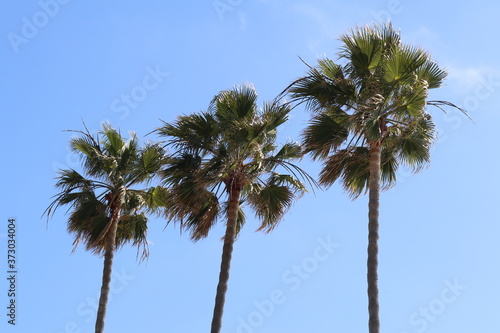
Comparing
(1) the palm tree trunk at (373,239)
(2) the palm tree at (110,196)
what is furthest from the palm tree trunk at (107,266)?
(1) the palm tree trunk at (373,239)

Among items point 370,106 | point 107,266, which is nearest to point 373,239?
point 370,106

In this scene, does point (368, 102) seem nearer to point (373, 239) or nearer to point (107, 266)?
point (373, 239)

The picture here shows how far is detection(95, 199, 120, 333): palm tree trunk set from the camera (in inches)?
815

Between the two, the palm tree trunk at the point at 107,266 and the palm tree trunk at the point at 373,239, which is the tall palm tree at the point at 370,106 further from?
the palm tree trunk at the point at 107,266

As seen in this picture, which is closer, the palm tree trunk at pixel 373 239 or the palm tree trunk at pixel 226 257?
the palm tree trunk at pixel 373 239

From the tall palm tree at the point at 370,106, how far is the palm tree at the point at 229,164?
1653mm

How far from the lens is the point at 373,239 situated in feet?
54.3

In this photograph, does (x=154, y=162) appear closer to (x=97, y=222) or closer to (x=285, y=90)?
(x=97, y=222)

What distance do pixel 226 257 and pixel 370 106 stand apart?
4942 millimetres

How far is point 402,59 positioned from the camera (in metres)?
17.4

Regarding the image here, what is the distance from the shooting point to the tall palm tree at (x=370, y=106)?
17.4 metres

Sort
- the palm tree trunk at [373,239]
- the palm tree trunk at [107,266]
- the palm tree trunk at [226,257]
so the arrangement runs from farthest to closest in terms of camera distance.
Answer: the palm tree trunk at [107,266]
the palm tree trunk at [226,257]
the palm tree trunk at [373,239]

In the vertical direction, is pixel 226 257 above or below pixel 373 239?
below

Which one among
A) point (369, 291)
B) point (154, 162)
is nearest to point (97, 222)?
point (154, 162)
